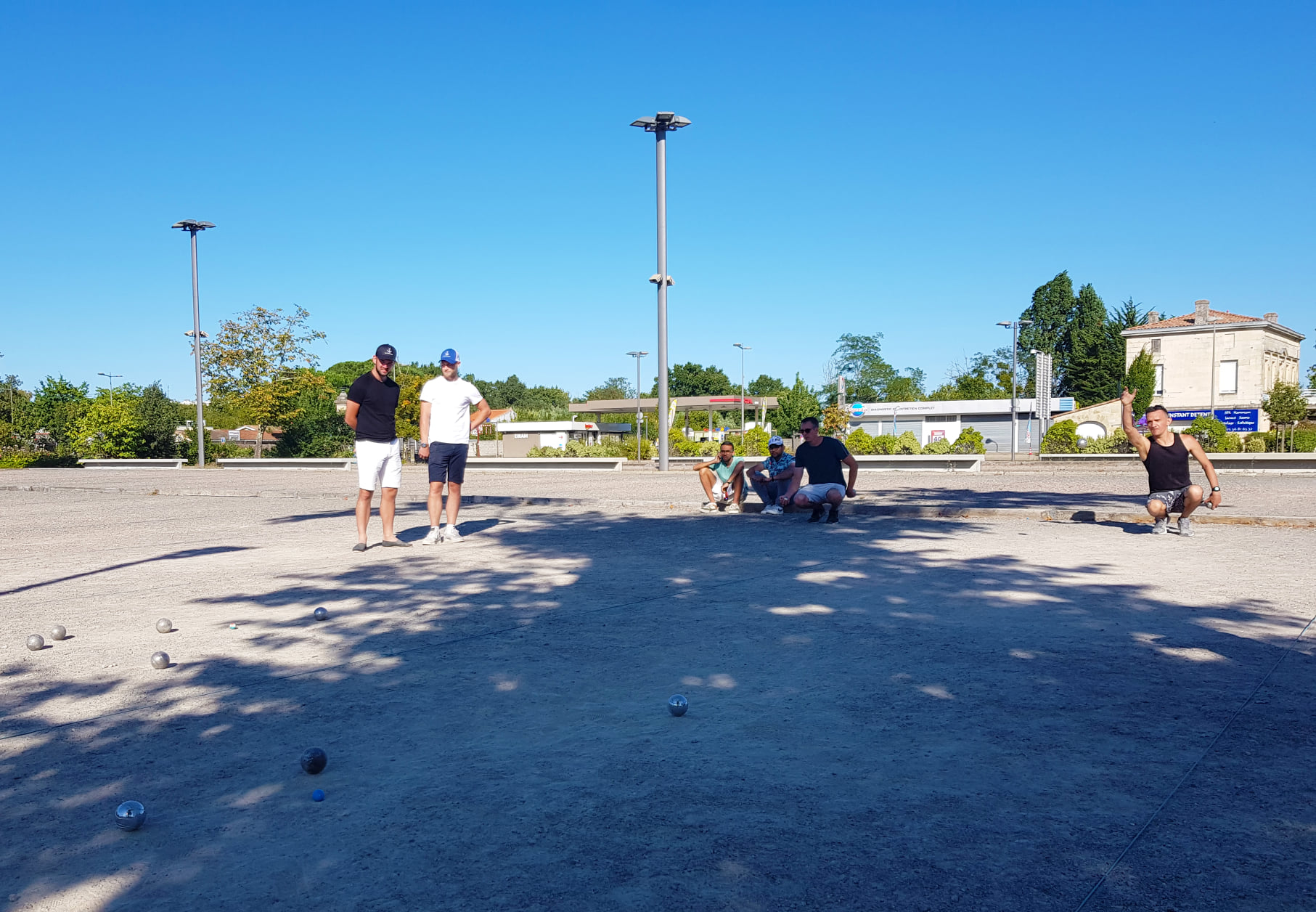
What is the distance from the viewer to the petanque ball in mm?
3098

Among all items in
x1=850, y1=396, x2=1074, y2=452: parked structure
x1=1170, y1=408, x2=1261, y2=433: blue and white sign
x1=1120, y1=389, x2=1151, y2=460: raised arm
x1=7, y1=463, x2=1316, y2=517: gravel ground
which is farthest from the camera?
x1=850, y1=396, x2=1074, y2=452: parked structure

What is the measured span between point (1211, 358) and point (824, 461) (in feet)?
203

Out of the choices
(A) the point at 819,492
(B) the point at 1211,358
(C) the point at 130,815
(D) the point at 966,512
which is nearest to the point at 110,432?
(A) the point at 819,492

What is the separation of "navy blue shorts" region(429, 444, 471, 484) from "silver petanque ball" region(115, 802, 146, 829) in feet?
21.6

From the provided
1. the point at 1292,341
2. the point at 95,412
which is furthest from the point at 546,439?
the point at 1292,341

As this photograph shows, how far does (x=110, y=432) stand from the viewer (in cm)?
3881

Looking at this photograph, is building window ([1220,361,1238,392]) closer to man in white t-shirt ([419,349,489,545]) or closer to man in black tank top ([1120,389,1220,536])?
man in black tank top ([1120,389,1220,536])

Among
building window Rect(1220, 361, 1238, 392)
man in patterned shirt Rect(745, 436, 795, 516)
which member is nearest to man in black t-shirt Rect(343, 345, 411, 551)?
man in patterned shirt Rect(745, 436, 795, 516)

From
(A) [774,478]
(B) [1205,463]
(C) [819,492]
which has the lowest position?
(C) [819,492]

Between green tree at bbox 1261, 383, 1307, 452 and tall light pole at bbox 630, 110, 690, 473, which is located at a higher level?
tall light pole at bbox 630, 110, 690, 473

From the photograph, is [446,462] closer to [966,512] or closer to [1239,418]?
[966,512]

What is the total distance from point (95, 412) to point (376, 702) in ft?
135

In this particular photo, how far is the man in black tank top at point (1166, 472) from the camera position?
936 centimetres

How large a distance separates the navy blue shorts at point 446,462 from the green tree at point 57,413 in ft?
126
